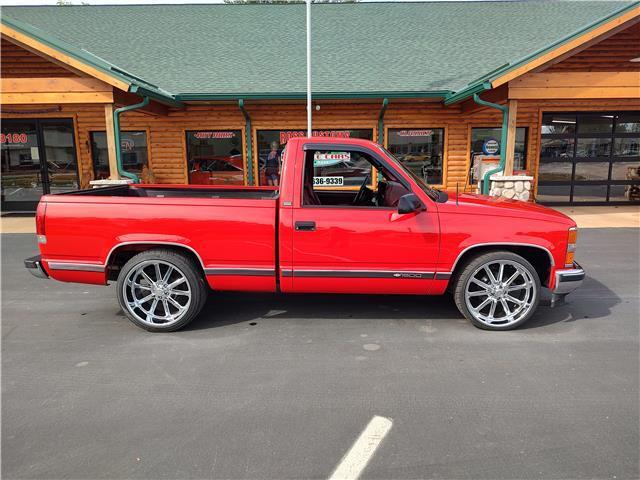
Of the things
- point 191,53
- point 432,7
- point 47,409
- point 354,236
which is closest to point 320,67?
point 191,53

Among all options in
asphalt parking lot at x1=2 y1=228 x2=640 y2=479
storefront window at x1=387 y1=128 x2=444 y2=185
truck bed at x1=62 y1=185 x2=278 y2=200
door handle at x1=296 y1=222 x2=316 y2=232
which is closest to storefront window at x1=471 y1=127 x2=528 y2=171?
storefront window at x1=387 y1=128 x2=444 y2=185

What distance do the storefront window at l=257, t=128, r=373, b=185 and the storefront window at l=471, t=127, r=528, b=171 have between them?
10.3 feet

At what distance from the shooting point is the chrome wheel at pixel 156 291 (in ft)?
14.0

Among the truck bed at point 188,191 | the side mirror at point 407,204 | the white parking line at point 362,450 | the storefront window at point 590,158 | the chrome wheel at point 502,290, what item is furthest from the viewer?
the storefront window at point 590,158

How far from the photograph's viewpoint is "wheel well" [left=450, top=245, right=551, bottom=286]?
4301mm

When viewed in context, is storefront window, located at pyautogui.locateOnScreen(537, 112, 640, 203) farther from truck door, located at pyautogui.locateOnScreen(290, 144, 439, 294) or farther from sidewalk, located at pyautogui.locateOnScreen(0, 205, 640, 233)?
truck door, located at pyautogui.locateOnScreen(290, 144, 439, 294)

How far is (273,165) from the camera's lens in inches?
515

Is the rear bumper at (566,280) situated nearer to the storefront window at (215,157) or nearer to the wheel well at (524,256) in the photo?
the wheel well at (524,256)

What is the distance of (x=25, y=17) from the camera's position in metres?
15.9

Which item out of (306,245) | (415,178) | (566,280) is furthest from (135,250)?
(566,280)

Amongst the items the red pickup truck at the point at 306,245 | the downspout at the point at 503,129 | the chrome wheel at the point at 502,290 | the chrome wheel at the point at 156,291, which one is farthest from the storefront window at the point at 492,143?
the chrome wheel at the point at 156,291

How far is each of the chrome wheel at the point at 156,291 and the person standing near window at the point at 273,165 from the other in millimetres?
8835

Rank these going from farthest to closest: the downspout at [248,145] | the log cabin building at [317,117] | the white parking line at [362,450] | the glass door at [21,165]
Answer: the glass door at [21,165]
the downspout at [248,145]
the log cabin building at [317,117]
the white parking line at [362,450]

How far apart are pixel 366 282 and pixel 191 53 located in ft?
41.6
